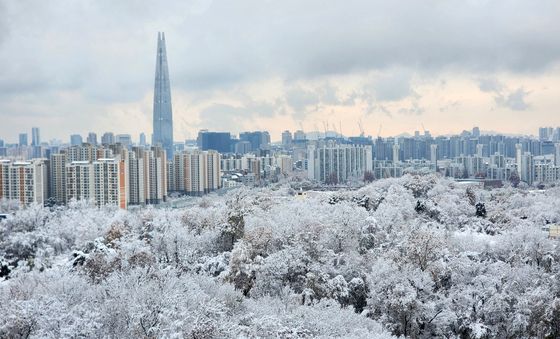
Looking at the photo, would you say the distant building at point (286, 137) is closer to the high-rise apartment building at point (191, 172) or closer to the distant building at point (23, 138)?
the distant building at point (23, 138)

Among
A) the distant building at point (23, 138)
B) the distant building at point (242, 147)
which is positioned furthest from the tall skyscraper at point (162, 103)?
the distant building at point (23, 138)

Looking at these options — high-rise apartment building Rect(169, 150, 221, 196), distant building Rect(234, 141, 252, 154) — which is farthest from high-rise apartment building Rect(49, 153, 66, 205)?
distant building Rect(234, 141, 252, 154)

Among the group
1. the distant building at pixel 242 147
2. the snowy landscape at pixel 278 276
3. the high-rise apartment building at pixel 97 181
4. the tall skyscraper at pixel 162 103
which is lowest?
the snowy landscape at pixel 278 276

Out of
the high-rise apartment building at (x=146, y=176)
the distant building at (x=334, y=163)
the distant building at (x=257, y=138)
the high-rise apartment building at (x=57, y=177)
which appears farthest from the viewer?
the distant building at (x=257, y=138)

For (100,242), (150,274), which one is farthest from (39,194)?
(150,274)

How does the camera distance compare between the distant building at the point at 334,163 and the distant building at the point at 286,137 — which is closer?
the distant building at the point at 334,163

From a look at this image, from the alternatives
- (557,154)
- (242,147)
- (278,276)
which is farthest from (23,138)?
(278,276)
